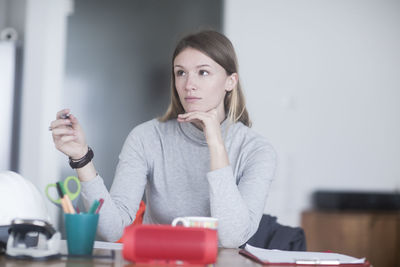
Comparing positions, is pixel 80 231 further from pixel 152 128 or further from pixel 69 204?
pixel 152 128

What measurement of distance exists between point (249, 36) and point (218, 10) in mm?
331

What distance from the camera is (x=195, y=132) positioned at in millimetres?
1711

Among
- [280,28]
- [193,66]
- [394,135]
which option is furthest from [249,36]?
[193,66]

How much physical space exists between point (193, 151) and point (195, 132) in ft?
0.24

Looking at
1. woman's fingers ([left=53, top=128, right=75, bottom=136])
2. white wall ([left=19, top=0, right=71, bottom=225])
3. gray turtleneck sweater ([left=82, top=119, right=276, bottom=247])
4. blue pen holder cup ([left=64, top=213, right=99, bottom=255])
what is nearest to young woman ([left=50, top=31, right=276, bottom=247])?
gray turtleneck sweater ([left=82, top=119, right=276, bottom=247])

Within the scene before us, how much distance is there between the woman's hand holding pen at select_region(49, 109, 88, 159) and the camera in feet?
4.15

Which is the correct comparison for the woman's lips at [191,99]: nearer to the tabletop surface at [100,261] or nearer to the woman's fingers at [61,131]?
the woman's fingers at [61,131]

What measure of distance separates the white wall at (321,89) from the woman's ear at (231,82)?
77.0 inches

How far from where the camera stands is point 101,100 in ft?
11.0

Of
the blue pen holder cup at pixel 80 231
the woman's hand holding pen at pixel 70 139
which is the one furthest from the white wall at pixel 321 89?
the blue pen holder cup at pixel 80 231

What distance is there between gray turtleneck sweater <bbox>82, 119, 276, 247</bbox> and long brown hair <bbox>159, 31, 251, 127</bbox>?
60mm

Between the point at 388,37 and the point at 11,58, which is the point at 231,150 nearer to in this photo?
the point at 11,58

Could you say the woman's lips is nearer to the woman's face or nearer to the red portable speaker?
the woman's face

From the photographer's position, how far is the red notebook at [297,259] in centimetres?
98
